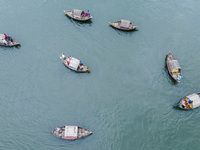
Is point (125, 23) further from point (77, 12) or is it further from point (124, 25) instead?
point (77, 12)

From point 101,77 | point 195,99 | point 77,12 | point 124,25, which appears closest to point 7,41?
point 77,12

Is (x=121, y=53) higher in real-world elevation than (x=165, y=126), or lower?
higher

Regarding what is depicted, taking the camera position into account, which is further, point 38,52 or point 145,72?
point 38,52

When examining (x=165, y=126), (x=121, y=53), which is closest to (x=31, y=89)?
(x=121, y=53)

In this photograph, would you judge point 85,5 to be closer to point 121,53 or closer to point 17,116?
point 121,53

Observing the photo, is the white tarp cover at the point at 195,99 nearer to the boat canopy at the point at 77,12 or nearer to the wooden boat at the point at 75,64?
the wooden boat at the point at 75,64

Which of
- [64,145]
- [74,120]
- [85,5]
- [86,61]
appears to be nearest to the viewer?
[64,145]
